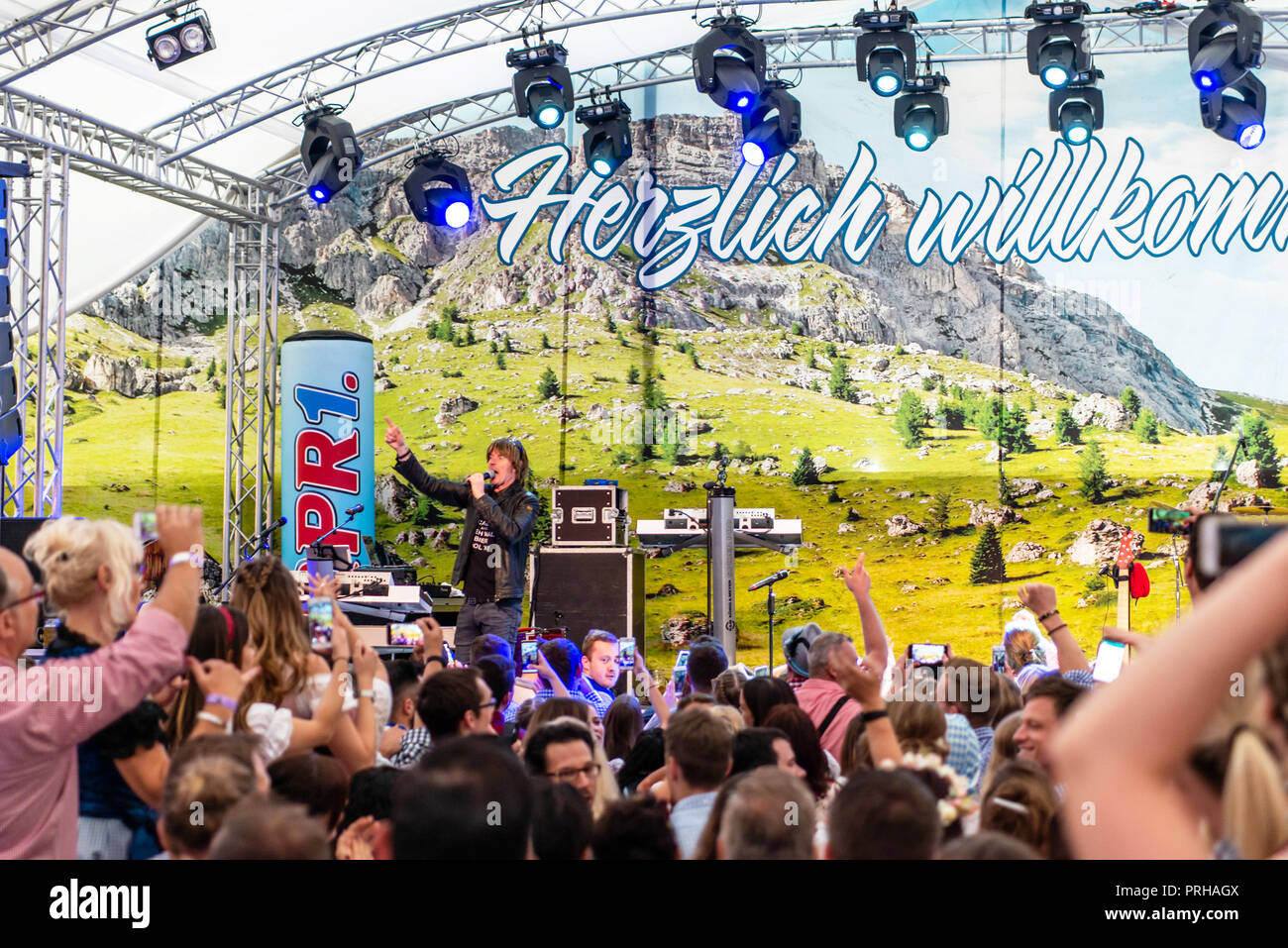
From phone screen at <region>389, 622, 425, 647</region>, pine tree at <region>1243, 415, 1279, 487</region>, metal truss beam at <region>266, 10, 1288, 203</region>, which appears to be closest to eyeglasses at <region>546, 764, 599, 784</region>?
phone screen at <region>389, 622, 425, 647</region>

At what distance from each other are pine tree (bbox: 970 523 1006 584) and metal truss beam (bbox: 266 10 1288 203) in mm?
4166

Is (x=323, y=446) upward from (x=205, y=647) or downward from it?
upward

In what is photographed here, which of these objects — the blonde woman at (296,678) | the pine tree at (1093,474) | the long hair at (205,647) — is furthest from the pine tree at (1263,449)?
the long hair at (205,647)

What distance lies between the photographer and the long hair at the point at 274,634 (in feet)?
9.84

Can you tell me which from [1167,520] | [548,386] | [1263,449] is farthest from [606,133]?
[1167,520]

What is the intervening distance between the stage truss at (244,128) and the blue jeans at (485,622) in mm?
3358

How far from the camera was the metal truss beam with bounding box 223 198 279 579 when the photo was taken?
428 inches

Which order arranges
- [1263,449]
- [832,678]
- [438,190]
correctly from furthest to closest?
[1263,449], [438,190], [832,678]

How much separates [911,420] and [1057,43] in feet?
12.7

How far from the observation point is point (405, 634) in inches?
246

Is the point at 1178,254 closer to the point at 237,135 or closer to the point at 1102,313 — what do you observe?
the point at 1102,313

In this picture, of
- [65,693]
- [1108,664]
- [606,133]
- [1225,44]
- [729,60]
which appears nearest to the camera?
[65,693]

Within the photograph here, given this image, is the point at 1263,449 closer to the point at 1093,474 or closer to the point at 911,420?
the point at 1093,474

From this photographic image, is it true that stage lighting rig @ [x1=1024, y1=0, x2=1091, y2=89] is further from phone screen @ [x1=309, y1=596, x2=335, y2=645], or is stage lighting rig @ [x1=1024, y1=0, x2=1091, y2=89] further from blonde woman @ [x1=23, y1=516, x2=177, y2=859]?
blonde woman @ [x1=23, y1=516, x2=177, y2=859]
